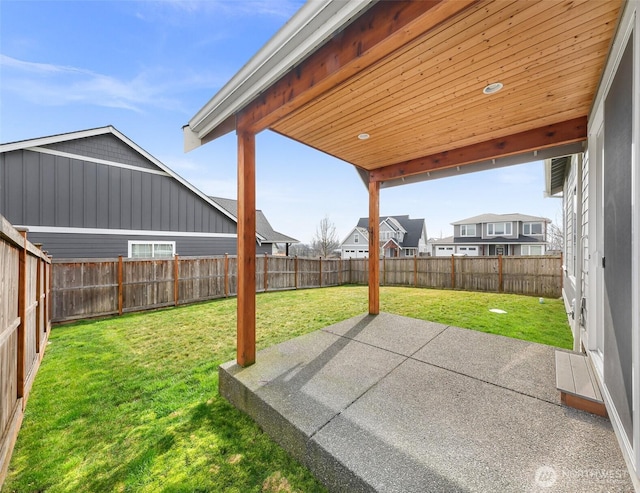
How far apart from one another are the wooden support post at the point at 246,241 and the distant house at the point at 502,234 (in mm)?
24530

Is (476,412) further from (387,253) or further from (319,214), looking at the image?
(319,214)

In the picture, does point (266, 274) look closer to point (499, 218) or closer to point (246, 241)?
point (246, 241)

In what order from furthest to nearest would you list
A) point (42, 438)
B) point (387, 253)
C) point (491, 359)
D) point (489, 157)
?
point (387, 253), point (489, 157), point (491, 359), point (42, 438)

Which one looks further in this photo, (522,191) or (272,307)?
(522,191)

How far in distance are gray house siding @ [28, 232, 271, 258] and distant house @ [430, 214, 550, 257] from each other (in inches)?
861

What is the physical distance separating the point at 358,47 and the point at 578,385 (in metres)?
3.13

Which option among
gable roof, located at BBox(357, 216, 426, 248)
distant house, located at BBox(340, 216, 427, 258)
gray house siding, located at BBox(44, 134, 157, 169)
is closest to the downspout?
gray house siding, located at BBox(44, 134, 157, 169)

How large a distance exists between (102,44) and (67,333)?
239 inches

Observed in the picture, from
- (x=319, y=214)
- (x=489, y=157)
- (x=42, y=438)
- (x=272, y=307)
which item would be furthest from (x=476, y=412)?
(x=319, y=214)

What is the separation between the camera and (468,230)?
24.0 m

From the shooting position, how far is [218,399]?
2760 millimetres

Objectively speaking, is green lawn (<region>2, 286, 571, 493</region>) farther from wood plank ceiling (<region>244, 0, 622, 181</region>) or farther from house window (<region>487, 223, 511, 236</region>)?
house window (<region>487, 223, 511, 236</region>)

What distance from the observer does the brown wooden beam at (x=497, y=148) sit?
297 centimetres

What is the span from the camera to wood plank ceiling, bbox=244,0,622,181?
167 centimetres
